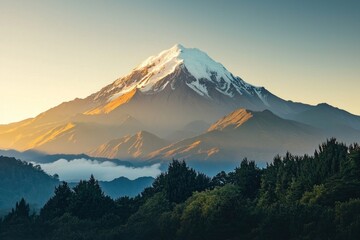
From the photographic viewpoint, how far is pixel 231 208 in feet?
245

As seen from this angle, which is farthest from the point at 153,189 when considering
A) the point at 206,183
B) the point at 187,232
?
the point at 187,232

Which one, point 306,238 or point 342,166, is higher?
point 342,166

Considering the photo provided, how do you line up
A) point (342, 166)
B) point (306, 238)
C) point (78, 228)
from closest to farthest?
1. point (306, 238)
2. point (342, 166)
3. point (78, 228)

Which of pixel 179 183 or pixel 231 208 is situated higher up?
pixel 179 183

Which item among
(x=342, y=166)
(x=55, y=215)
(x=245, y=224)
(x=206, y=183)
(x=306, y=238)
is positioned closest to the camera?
(x=306, y=238)

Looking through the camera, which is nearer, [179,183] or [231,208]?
[231,208]

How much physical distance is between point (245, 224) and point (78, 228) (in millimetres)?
37307

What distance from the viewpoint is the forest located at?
63.1m

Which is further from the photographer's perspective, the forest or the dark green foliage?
the dark green foliage

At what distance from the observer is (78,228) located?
9712 cm

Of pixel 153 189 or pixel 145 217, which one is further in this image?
pixel 153 189

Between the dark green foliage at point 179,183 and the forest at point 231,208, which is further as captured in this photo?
the dark green foliage at point 179,183

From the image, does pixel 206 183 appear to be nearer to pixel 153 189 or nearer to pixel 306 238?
pixel 153 189

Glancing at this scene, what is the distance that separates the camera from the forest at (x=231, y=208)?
63.1 meters
